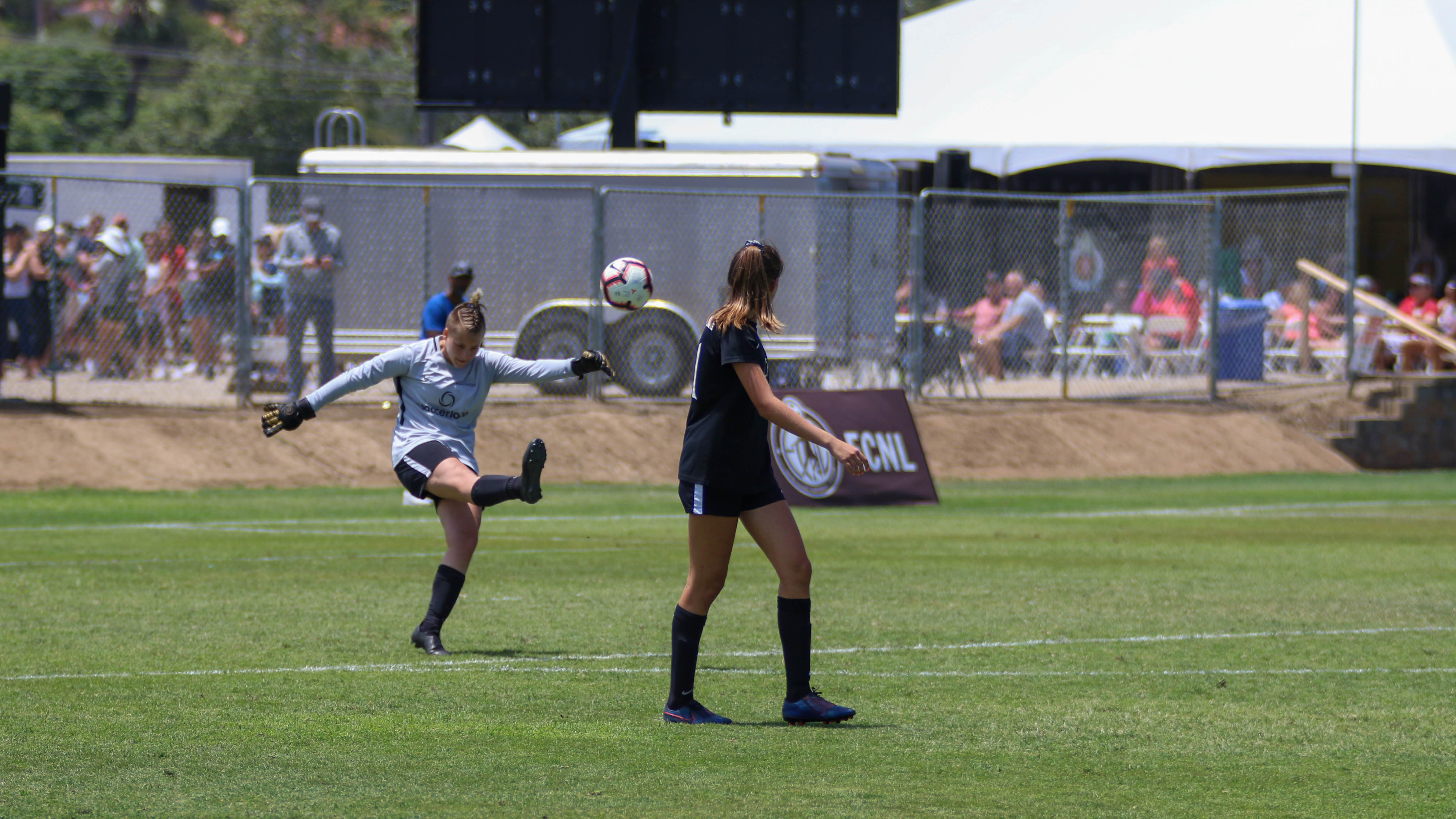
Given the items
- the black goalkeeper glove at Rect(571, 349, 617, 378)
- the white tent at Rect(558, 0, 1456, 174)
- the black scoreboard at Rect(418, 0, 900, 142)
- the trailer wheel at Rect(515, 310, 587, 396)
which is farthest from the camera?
the white tent at Rect(558, 0, 1456, 174)

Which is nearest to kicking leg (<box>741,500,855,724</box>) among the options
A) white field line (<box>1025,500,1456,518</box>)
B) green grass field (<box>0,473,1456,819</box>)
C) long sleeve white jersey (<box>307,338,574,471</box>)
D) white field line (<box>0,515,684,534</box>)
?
green grass field (<box>0,473,1456,819</box>)

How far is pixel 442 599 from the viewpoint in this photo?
28.8 ft

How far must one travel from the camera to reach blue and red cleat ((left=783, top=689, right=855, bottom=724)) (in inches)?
274

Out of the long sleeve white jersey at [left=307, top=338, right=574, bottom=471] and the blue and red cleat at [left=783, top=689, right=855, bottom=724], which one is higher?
the long sleeve white jersey at [left=307, top=338, right=574, bottom=471]

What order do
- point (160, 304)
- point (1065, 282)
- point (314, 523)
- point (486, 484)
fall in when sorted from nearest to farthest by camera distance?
point (486, 484)
point (314, 523)
point (160, 304)
point (1065, 282)

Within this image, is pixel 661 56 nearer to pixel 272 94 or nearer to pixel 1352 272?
pixel 1352 272

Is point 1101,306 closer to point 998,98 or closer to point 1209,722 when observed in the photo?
point 998,98

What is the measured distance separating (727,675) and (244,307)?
1219 centimetres

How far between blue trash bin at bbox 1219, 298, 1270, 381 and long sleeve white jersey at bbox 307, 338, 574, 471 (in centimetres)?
1576

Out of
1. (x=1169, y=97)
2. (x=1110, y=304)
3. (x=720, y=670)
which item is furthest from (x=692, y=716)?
(x=1169, y=97)

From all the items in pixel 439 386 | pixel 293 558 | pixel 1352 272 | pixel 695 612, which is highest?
pixel 1352 272

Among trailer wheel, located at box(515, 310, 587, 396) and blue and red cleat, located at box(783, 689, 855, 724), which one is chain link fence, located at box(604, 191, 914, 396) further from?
blue and red cleat, located at box(783, 689, 855, 724)

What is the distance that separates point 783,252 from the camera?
20484mm

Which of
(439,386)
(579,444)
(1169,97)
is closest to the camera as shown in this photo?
(439,386)
